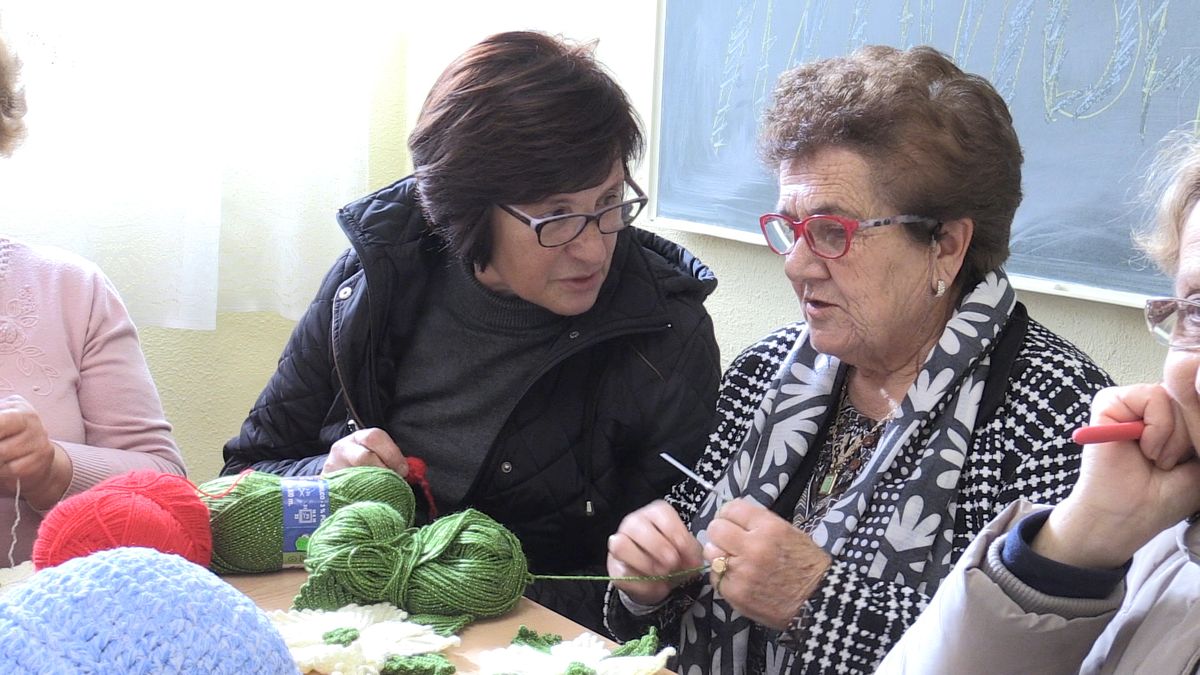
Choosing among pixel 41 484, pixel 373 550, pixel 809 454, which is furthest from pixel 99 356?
pixel 809 454

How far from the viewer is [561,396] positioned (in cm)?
169

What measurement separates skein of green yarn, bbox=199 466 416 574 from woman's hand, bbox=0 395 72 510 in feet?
0.72

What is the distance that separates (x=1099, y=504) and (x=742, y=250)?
1294mm

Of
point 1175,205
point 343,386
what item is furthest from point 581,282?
point 1175,205

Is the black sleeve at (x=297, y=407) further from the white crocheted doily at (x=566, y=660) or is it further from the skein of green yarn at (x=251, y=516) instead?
the white crocheted doily at (x=566, y=660)

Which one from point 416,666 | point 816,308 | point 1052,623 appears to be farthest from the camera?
point 816,308

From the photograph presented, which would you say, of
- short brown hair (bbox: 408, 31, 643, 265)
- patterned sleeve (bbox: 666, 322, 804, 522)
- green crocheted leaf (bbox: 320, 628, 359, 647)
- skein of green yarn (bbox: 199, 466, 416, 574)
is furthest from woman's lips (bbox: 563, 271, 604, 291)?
green crocheted leaf (bbox: 320, 628, 359, 647)

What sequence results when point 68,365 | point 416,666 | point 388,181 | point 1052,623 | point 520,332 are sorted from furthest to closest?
point 388,181, point 520,332, point 68,365, point 416,666, point 1052,623

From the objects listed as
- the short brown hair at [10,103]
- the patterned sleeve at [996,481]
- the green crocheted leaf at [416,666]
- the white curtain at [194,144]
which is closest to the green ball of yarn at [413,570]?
the green crocheted leaf at [416,666]

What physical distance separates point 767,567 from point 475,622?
32cm

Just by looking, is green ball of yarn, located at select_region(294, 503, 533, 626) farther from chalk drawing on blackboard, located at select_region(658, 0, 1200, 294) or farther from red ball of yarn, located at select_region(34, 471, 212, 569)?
chalk drawing on blackboard, located at select_region(658, 0, 1200, 294)

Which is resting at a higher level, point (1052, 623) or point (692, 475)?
point (1052, 623)

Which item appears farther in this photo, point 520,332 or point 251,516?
point 520,332

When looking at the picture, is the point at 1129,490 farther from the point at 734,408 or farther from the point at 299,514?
the point at 299,514
